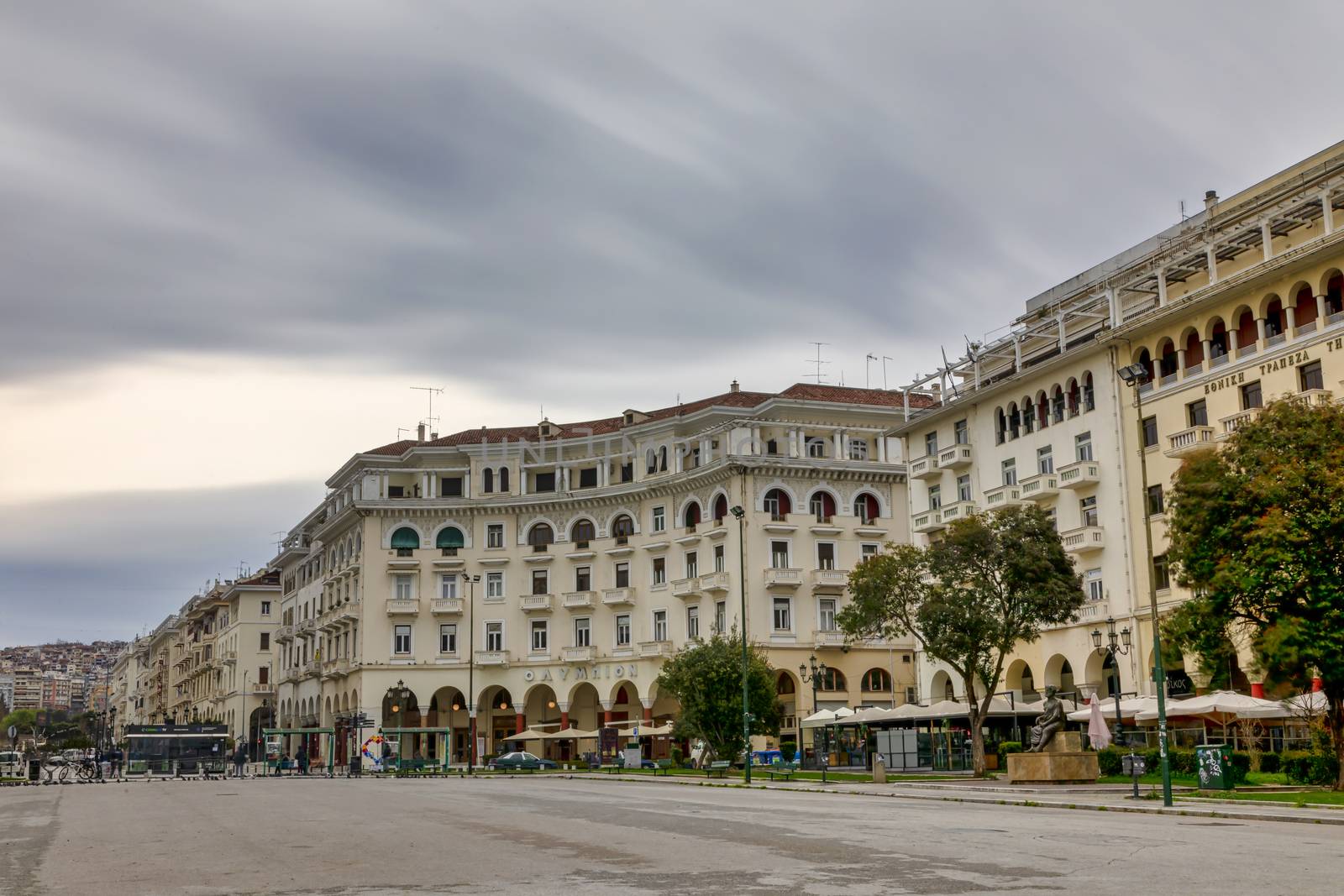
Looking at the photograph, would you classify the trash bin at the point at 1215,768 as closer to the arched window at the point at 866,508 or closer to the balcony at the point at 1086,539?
the balcony at the point at 1086,539

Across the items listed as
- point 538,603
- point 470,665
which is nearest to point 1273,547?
point 470,665

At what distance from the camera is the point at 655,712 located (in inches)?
A: 3100

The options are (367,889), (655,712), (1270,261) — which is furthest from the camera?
(655,712)

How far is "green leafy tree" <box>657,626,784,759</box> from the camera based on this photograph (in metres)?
56.4

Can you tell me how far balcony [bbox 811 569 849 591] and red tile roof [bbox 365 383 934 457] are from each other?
987cm

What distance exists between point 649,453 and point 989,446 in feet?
87.1

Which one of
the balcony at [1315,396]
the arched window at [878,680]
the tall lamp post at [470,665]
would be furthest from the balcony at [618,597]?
the balcony at [1315,396]

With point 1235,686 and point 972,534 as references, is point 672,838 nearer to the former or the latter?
point 972,534

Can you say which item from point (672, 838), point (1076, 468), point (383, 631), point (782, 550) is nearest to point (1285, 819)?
point (672, 838)

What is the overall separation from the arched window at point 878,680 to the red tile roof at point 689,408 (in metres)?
15.0

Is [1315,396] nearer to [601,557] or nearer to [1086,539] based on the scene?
[1086,539]

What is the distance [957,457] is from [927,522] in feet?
10.9

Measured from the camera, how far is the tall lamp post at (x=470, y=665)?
77.4 metres

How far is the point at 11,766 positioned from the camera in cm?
8031
